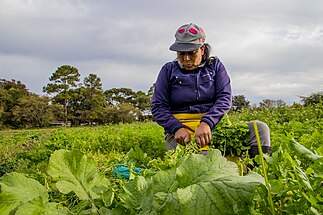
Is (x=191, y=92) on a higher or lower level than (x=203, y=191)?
higher

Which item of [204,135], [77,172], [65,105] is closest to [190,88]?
[204,135]

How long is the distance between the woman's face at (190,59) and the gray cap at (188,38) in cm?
6

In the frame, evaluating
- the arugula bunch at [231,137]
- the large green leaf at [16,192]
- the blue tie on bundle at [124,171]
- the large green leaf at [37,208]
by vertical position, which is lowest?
the arugula bunch at [231,137]

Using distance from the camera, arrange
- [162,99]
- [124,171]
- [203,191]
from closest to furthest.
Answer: [203,191] → [124,171] → [162,99]

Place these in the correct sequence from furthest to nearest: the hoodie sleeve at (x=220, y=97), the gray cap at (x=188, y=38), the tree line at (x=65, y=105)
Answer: the tree line at (x=65, y=105)
the gray cap at (x=188, y=38)
the hoodie sleeve at (x=220, y=97)

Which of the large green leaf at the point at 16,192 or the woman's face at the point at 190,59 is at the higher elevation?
the woman's face at the point at 190,59

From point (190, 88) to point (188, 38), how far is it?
0.42 m

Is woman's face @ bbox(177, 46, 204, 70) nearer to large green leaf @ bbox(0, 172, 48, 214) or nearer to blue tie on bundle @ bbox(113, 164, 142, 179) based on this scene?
blue tie on bundle @ bbox(113, 164, 142, 179)

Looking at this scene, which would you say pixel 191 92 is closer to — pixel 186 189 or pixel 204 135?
pixel 204 135

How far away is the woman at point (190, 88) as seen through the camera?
10.0ft

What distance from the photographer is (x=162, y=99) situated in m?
3.21

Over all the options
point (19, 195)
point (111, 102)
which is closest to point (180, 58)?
point (19, 195)

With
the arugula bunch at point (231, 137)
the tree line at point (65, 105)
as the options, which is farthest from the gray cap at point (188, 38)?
the tree line at point (65, 105)

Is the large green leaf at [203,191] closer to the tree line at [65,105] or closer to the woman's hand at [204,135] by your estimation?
the woman's hand at [204,135]
